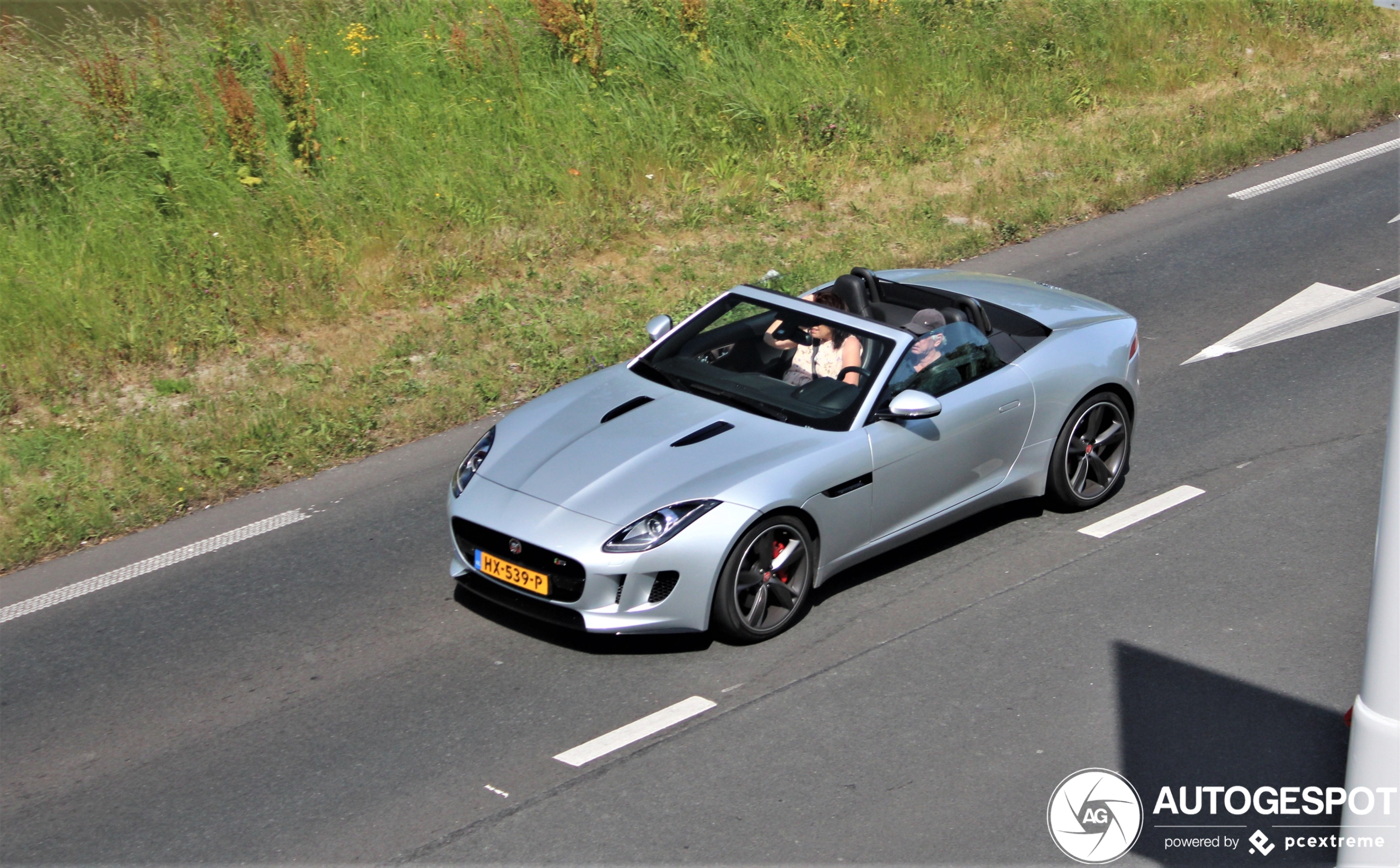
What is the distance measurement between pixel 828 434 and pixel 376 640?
246 centimetres

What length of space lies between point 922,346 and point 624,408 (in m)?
1.62

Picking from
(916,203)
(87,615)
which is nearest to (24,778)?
(87,615)

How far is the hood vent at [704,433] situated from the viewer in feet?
22.6

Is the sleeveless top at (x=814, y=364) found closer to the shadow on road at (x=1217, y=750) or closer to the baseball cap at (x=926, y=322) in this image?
the baseball cap at (x=926, y=322)

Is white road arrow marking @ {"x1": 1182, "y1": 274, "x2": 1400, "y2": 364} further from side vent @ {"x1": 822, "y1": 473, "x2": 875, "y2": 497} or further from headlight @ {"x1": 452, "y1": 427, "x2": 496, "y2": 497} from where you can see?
headlight @ {"x1": 452, "y1": 427, "x2": 496, "y2": 497}

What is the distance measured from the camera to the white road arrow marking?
10672mm

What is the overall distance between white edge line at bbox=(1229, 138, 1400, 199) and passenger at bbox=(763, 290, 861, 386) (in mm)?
8231

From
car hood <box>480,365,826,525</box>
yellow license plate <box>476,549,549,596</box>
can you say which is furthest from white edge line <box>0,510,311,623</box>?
yellow license plate <box>476,549,549,596</box>

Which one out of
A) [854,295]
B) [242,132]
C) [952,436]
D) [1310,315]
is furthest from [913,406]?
[242,132]

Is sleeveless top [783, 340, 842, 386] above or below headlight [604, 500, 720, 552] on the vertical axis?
above

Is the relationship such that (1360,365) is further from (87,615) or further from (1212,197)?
(87,615)

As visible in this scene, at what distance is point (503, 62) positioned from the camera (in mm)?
14922

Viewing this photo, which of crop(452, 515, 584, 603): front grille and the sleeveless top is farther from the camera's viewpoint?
the sleeveless top

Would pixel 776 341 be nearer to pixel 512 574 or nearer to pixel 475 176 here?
pixel 512 574
